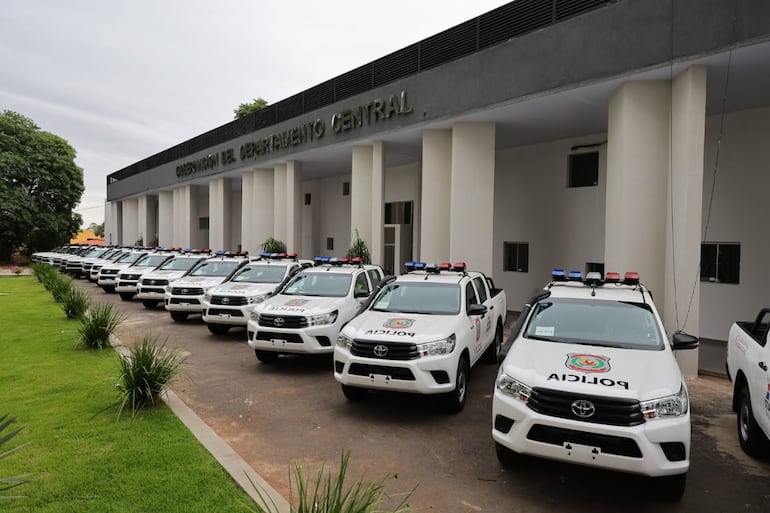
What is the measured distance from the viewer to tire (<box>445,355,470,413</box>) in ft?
20.3

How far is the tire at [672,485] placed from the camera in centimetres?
411

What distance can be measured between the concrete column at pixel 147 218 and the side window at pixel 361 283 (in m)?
31.0

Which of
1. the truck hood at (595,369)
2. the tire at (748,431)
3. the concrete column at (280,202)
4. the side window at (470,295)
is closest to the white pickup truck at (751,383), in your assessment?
the tire at (748,431)

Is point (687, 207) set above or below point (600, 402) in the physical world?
above

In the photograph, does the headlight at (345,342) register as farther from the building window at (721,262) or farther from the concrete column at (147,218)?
the concrete column at (147,218)

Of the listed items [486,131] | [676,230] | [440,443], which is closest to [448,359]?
[440,443]

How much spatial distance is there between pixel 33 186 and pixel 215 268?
118 ft

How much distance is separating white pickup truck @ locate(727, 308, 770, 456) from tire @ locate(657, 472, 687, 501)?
38.2 inches

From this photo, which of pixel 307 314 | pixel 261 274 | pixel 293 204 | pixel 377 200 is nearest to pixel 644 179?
pixel 307 314

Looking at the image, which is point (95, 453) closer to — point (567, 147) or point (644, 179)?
point (644, 179)

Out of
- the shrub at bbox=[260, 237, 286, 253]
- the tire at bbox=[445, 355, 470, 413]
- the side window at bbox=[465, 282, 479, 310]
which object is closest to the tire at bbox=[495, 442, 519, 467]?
the tire at bbox=[445, 355, 470, 413]

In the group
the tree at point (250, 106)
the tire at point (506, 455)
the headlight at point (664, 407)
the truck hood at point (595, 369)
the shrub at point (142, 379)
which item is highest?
the tree at point (250, 106)

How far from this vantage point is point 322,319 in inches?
317

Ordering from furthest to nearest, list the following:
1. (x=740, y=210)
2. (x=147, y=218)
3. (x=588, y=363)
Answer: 1. (x=147, y=218)
2. (x=740, y=210)
3. (x=588, y=363)
